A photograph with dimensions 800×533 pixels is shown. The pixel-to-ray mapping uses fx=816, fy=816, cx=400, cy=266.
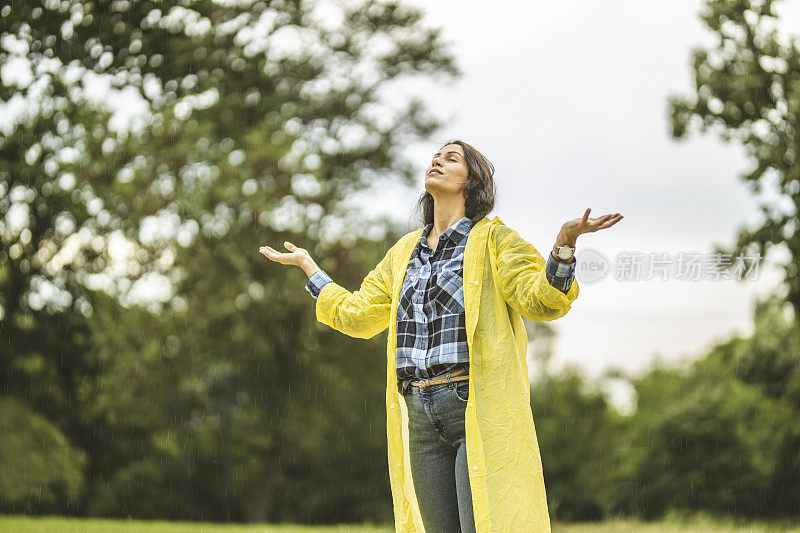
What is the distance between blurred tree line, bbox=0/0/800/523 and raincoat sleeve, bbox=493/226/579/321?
4.29m

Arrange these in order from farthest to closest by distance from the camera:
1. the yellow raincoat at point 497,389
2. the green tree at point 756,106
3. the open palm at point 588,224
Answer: the green tree at point 756,106 < the yellow raincoat at point 497,389 < the open palm at point 588,224

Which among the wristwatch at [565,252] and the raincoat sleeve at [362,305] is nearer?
the wristwatch at [565,252]

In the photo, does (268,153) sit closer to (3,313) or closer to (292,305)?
(292,305)

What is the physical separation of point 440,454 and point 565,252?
0.71 meters

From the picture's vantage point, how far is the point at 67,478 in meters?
14.0

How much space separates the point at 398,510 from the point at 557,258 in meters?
0.95

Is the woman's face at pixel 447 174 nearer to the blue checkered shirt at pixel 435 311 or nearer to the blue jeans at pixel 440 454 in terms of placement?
the blue checkered shirt at pixel 435 311

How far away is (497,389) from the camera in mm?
2344

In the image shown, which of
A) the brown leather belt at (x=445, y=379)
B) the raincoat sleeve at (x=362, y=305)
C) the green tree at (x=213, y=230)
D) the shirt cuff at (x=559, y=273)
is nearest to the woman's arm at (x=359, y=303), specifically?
the raincoat sleeve at (x=362, y=305)

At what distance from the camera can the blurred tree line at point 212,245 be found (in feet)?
28.6

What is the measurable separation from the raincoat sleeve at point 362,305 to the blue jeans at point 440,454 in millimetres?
342

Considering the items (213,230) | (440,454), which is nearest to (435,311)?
(440,454)

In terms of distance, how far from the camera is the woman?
230 cm

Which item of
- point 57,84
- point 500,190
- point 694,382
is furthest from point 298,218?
point 694,382
